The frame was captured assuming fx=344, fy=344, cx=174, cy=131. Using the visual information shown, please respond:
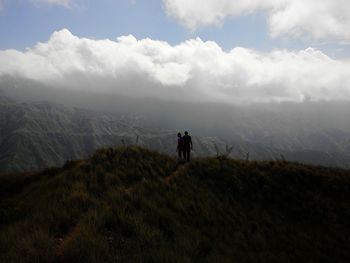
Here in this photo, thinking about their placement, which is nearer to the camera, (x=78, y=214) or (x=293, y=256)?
(x=78, y=214)

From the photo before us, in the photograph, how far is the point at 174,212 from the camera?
17.0m

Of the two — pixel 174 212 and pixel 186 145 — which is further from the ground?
pixel 186 145

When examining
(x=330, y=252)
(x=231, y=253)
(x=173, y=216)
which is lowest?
(x=330, y=252)

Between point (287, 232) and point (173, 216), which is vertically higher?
point (173, 216)

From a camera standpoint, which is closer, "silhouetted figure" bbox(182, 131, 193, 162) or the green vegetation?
the green vegetation

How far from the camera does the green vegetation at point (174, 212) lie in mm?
10328

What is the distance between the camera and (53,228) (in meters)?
11.6

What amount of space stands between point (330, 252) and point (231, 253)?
30.0ft

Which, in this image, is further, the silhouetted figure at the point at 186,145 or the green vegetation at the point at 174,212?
the silhouetted figure at the point at 186,145

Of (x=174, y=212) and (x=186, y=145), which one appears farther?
(x=186, y=145)

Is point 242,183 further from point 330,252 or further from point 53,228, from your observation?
point 53,228

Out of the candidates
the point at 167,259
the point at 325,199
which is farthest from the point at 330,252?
the point at 167,259

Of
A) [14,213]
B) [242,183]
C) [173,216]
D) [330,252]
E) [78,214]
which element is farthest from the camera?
[242,183]

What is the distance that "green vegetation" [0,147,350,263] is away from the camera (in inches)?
407
